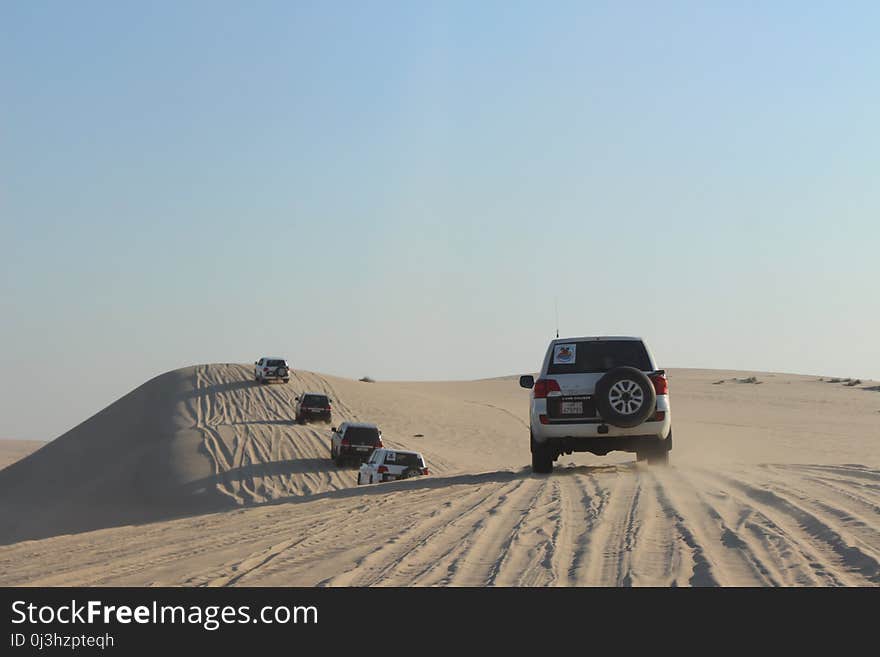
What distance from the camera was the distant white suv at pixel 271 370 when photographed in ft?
192

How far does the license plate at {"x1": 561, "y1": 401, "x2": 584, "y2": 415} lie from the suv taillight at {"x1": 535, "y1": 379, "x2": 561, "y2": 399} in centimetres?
25

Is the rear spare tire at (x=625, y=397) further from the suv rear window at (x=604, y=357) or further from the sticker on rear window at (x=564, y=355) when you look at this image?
the sticker on rear window at (x=564, y=355)

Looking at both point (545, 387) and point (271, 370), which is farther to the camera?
point (271, 370)

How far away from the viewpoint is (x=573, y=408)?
16.1 metres

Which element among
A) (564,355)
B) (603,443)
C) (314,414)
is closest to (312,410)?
(314,414)

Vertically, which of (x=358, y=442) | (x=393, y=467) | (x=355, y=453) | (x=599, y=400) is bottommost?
(x=355, y=453)

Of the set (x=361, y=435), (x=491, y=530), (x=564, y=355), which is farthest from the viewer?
(x=361, y=435)

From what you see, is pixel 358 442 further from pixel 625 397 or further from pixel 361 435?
pixel 625 397

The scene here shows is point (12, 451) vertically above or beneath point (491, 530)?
beneath

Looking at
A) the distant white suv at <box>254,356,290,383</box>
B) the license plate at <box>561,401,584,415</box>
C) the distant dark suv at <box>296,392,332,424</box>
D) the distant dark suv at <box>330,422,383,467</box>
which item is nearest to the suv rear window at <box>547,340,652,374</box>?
the license plate at <box>561,401,584,415</box>

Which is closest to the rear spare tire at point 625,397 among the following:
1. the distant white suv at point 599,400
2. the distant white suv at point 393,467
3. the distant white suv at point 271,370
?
the distant white suv at point 599,400

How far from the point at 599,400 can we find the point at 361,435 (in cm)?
2009
